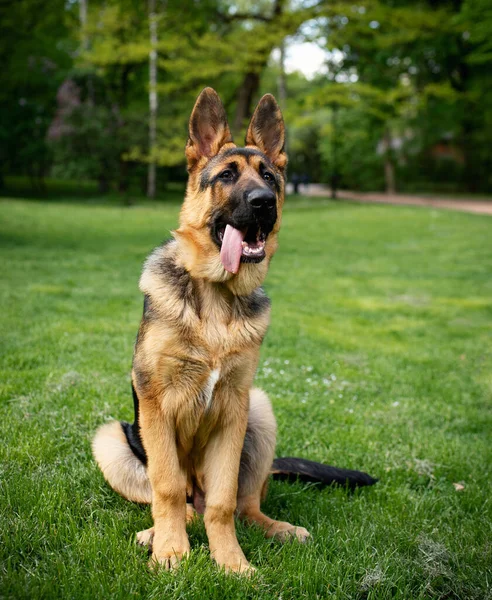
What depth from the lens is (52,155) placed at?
94.9 feet

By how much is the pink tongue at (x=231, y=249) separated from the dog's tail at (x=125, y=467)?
1.20 metres

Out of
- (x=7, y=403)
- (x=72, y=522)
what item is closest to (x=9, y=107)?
(x=7, y=403)

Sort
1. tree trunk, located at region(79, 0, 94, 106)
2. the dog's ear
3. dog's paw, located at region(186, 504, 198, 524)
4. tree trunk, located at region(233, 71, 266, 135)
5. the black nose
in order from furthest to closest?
1. tree trunk, located at region(79, 0, 94, 106)
2. tree trunk, located at region(233, 71, 266, 135)
3. the dog's ear
4. dog's paw, located at region(186, 504, 198, 524)
5. the black nose

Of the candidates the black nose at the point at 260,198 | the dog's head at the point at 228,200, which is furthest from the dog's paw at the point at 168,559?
the black nose at the point at 260,198

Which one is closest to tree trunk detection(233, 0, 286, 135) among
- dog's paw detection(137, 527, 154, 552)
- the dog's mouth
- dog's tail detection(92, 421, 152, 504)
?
the dog's mouth

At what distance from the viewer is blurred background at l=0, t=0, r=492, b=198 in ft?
82.5

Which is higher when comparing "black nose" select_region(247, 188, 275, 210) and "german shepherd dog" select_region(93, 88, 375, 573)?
"black nose" select_region(247, 188, 275, 210)

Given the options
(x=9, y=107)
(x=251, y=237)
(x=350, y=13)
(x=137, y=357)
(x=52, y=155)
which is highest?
(x=350, y=13)

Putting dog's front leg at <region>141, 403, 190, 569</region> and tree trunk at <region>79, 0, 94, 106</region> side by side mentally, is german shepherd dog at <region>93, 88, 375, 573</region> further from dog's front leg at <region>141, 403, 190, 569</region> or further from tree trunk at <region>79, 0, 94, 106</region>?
tree trunk at <region>79, 0, 94, 106</region>

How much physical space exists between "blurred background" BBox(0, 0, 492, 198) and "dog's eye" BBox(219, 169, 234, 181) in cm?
1967

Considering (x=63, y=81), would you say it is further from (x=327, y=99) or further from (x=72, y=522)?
(x=72, y=522)

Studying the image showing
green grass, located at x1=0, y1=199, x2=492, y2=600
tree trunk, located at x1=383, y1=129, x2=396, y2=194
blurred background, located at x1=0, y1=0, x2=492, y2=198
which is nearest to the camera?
green grass, located at x1=0, y1=199, x2=492, y2=600

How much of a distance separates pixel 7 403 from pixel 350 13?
24952 mm

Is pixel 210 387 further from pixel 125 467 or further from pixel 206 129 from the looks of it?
pixel 206 129
